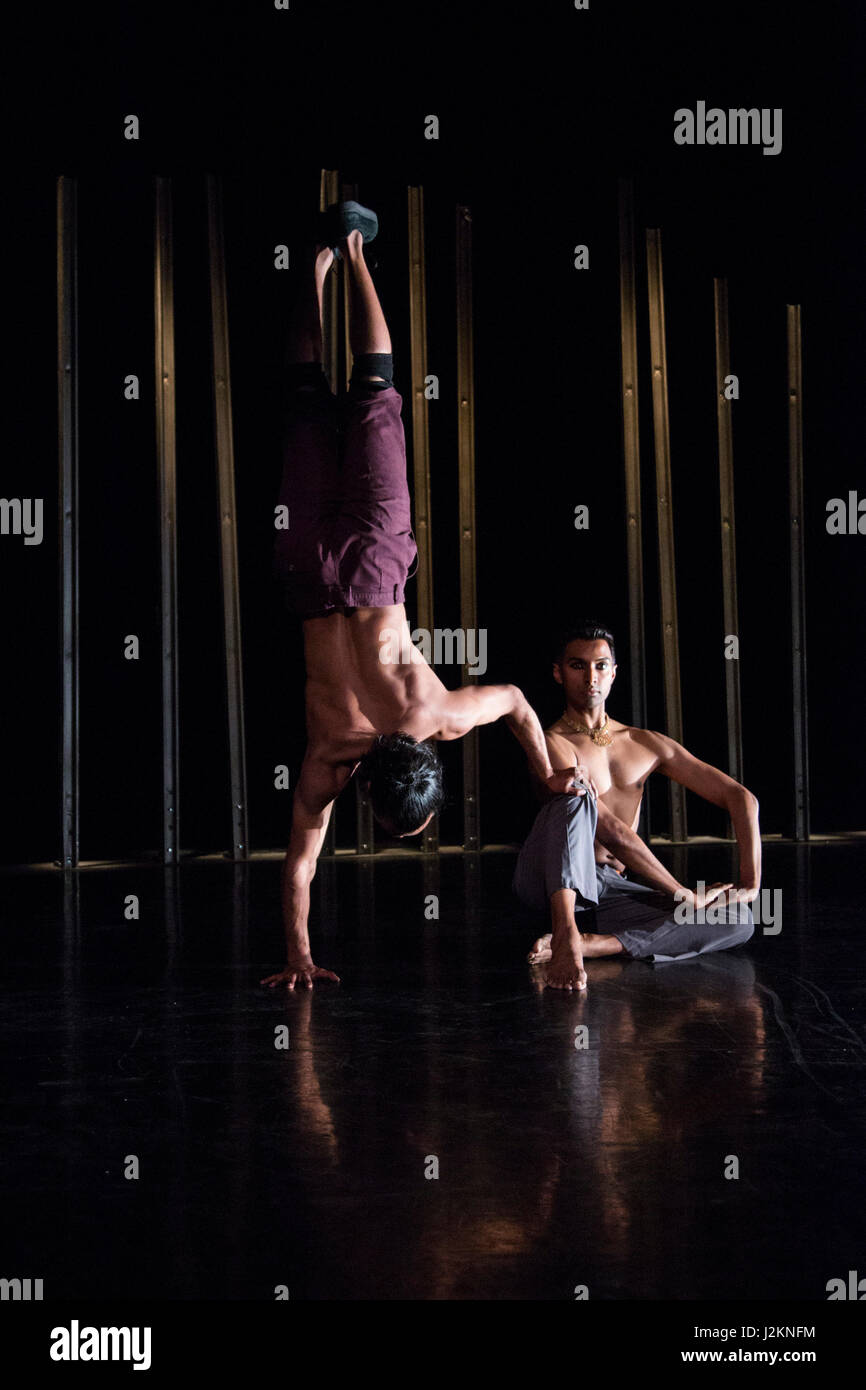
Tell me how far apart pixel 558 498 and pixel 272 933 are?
3.08 metres

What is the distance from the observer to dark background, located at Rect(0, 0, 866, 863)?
5.95 m

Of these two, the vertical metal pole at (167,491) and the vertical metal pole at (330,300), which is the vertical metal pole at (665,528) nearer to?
the vertical metal pole at (330,300)

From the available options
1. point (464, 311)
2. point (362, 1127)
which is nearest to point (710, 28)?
point (464, 311)

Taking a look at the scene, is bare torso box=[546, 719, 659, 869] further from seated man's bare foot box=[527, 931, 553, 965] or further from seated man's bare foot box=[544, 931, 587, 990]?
seated man's bare foot box=[544, 931, 587, 990]

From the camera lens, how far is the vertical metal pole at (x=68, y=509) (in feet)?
20.3

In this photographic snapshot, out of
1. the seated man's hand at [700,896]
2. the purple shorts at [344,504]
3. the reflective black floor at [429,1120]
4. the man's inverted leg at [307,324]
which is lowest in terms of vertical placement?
the reflective black floor at [429,1120]

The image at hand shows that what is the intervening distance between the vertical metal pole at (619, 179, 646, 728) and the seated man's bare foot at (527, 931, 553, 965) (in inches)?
118

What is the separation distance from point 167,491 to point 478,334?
177cm

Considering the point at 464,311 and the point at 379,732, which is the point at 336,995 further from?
the point at 464,311

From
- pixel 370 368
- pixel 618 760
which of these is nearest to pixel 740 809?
pixel 618 760

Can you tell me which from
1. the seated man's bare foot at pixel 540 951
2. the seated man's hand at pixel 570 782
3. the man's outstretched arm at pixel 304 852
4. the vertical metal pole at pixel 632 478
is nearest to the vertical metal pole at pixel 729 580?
the vertical metal pole at pixel 632 478

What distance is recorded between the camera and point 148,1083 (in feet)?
9.04

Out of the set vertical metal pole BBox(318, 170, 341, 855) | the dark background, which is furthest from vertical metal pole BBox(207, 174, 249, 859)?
vertical metal pole BBox(318, 170, 341, 855)

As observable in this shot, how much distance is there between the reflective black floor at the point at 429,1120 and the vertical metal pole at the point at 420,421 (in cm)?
Answer: 257
